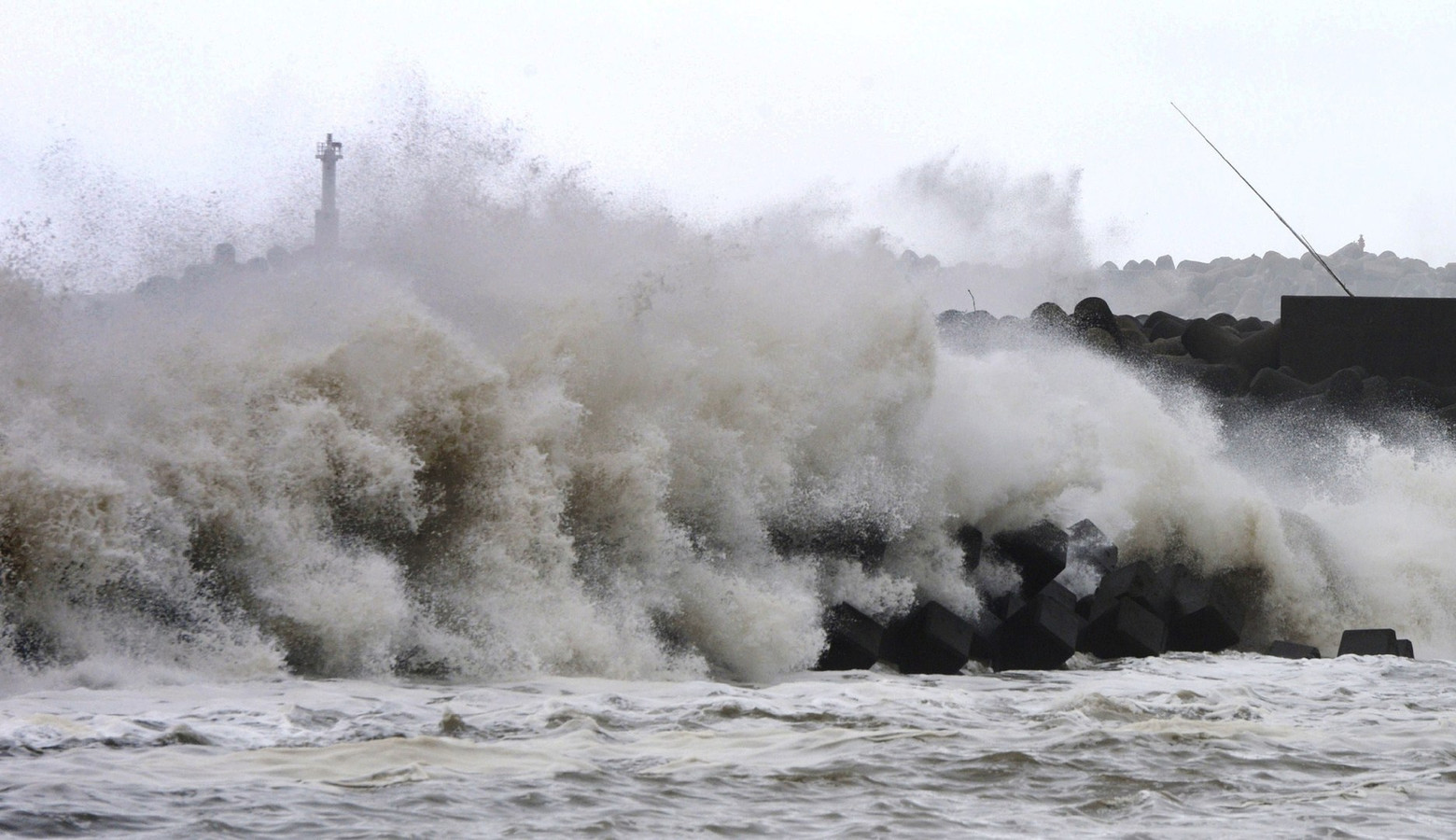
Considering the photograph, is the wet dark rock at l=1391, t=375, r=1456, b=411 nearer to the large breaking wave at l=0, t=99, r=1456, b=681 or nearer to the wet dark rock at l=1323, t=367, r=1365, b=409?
the wet dark rock at l=1323, t=367, r=1365, b=409

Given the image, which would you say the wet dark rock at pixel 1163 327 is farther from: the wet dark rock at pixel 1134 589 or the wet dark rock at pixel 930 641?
the wet dark rock at pixel 930 641

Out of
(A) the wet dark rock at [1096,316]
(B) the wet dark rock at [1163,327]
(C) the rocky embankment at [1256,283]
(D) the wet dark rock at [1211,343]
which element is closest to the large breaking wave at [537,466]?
(A) the wet dark rock at [1096,316]

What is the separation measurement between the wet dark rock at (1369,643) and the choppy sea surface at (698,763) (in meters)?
2.29

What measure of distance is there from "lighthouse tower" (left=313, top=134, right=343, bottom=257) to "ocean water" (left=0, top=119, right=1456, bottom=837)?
19 centimetres

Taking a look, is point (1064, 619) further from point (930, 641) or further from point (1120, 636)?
point (930, 641)

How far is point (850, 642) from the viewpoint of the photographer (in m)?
7.87

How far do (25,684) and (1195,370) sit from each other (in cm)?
1298

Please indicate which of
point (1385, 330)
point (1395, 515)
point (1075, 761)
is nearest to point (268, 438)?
point (1075, 761)

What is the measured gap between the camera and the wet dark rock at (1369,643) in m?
9.17

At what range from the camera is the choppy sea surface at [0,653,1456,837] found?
4352 millimetres

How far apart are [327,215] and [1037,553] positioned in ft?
15.9

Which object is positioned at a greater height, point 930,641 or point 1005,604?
point 1005,604

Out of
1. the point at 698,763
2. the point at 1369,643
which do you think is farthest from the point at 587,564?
the point at 1369,643

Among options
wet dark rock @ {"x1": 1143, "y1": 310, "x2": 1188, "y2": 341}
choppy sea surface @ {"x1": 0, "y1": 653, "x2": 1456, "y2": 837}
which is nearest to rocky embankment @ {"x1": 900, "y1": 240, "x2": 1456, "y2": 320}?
wet dark rock @ {"x1": 1143, "y1": 310, "x2": 1188, "y2": 341}
